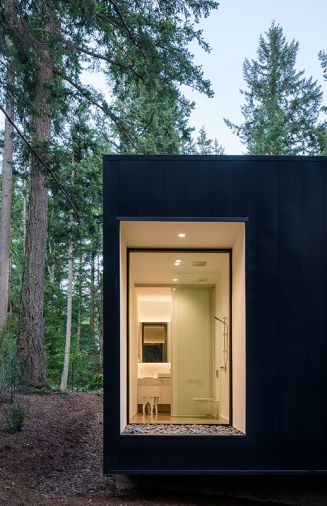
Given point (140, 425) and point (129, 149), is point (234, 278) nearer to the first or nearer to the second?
point (140, 425)

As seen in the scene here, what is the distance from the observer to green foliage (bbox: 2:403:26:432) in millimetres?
9062

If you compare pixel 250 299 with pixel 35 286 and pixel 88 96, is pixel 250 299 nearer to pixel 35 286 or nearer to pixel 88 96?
pixel 35 286

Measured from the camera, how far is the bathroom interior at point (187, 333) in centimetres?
791

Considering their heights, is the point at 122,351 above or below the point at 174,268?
below

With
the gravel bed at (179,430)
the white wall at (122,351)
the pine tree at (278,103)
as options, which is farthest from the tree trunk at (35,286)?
the pine tree at (278,103)

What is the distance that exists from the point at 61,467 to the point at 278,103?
22477mm

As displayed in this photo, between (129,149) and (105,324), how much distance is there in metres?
8.79

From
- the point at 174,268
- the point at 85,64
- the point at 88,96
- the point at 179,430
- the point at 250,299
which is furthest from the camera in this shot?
the point at 85,64

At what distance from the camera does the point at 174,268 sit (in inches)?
345

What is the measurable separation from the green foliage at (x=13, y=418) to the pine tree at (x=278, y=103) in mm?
17421

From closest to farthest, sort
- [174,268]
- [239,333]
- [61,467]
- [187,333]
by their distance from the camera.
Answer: [239,333] < [61,467] < [174,268] < [187,333]

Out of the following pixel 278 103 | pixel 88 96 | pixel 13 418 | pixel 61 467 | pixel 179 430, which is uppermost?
pixel 278 103

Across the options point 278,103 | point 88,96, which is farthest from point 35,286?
point 278,103

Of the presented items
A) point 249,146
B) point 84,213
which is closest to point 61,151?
point 84,213
